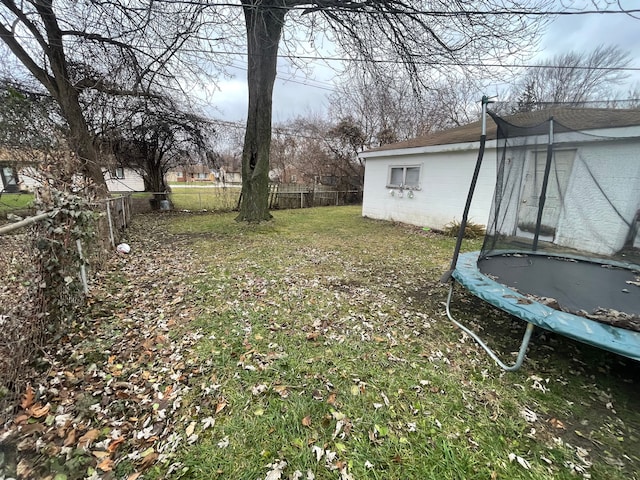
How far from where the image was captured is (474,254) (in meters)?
3.92

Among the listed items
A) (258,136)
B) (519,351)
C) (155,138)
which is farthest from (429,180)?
(155,138)

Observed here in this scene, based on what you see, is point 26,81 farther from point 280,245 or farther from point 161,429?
point 161,429

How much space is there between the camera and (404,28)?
618 cm

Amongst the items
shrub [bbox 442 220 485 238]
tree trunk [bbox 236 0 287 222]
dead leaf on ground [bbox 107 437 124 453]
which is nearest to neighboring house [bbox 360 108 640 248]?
shrub [bbox 442 220 485 238]

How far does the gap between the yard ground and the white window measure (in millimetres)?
5984

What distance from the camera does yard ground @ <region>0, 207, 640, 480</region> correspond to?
1.54 metres

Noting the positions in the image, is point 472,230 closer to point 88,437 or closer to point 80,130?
point 88,437

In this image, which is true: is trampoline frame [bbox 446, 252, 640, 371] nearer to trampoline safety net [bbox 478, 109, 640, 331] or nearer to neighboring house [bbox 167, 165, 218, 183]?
trampoline safety net [bbox 478, 109, 640, 331]

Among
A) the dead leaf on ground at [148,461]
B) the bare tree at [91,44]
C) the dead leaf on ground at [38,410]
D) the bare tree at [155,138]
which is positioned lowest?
the dead leaf on ground at [148,461]

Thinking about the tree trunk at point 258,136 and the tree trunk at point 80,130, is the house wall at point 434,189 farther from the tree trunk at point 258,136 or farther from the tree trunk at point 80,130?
the tree trunk at point 80,130

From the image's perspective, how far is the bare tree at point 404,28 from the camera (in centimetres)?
520

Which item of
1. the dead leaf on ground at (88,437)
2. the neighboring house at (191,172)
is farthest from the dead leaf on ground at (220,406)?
the neighboring house at (191,172)

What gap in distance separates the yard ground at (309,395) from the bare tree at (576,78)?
11384 mm

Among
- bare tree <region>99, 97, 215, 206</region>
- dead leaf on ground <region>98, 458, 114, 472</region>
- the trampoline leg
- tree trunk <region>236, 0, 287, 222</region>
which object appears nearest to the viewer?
dead leaf on ground <region>98, 458, 114, 472</region>
